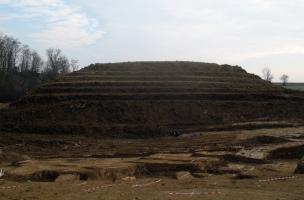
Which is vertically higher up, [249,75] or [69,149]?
[249,75]

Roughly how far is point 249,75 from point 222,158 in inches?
1281

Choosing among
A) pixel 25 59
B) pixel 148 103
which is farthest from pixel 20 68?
pixel 148 103

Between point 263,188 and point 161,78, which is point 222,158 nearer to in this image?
point 263,188

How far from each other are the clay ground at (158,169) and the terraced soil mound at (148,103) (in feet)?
15.9

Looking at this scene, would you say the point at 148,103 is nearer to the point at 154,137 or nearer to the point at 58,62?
the point at 154,137

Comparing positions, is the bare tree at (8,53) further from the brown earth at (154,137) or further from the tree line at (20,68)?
the brown earth at (154,137)

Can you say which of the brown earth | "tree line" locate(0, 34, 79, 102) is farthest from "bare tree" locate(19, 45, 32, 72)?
the brown earth

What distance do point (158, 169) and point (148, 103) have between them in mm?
22599

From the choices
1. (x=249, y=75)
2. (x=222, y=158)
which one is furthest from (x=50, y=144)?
(x=249, y=75)

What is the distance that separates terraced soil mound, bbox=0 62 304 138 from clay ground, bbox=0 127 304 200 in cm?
484

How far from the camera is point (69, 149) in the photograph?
28750 mm

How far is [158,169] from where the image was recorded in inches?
755

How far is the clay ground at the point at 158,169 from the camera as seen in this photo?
518 inches

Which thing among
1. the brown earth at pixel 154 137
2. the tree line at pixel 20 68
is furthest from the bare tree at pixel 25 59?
the brown earth at pixel 154 137
